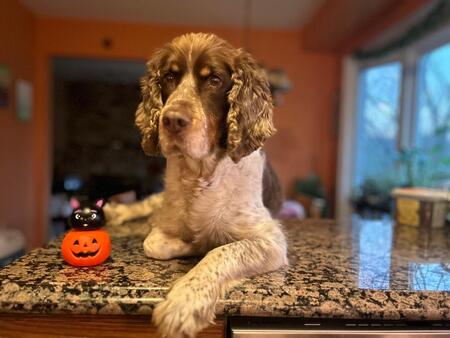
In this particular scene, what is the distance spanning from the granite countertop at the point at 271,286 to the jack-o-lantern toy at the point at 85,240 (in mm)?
24

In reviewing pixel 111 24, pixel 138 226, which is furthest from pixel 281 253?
pixel 111 24

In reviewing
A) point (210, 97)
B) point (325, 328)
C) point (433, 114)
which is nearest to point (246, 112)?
point (210, 97)

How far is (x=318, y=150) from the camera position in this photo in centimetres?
469

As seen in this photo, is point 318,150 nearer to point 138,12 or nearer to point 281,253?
point 138,12

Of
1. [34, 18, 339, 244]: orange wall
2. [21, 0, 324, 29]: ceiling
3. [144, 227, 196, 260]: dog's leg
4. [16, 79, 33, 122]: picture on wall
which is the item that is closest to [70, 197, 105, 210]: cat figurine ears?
[144, 227, 196, 260]: dog's leg

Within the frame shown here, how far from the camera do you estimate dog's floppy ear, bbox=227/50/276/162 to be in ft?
3.09

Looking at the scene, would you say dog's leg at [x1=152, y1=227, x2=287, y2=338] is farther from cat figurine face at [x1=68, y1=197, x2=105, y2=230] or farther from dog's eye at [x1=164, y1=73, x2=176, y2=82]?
dog's eye at [x1=164, y1=73, x2=176, y2=82]

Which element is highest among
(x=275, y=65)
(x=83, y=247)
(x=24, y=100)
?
(x=275, y=65)

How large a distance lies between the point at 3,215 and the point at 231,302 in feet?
11.8

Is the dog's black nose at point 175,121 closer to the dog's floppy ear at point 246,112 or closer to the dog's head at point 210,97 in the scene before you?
the dog's head at point 210,97

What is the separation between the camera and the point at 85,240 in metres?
0.87

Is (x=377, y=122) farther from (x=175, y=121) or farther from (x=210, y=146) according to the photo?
(x=175, y=121)

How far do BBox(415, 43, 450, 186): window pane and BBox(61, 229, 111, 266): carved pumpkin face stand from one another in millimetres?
2396

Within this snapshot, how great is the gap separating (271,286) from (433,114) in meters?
2.98
